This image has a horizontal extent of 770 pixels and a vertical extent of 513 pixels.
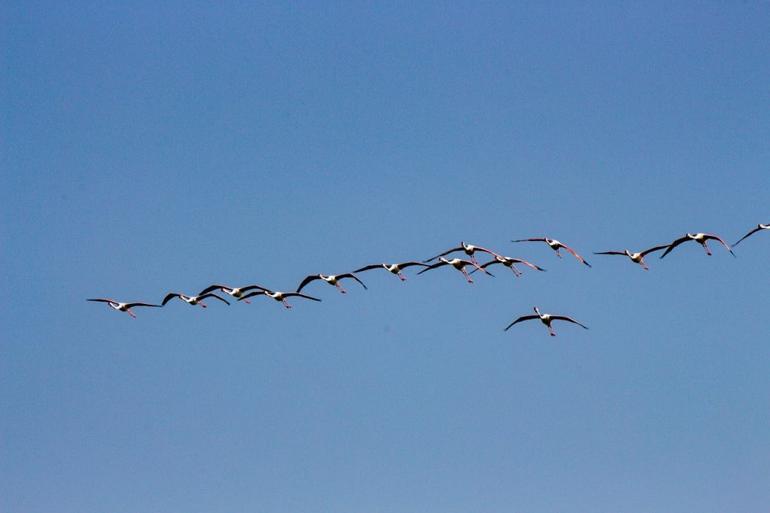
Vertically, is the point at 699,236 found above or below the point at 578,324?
above

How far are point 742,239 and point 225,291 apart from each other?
837 inches

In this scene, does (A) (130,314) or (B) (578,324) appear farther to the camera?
(A) (130,314)

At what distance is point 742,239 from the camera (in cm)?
5588

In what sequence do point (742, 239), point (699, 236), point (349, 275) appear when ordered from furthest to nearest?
point (349, 275) < point (699, 236) < point (742, 239)

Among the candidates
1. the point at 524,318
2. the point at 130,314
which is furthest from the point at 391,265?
the point at 130,314

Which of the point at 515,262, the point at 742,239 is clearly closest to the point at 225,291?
the point at 515,262

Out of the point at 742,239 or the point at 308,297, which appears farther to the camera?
the point at 308,297

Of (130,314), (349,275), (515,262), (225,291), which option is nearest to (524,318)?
(515,262)

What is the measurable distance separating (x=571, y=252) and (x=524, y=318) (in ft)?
10.9

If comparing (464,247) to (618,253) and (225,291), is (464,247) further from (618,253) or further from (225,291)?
(225,291)

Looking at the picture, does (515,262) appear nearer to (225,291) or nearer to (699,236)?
(699,236)

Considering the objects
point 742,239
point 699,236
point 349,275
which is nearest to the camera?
point 742,239

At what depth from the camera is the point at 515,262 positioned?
62.3 metres

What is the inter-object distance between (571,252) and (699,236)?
4.91 meters
